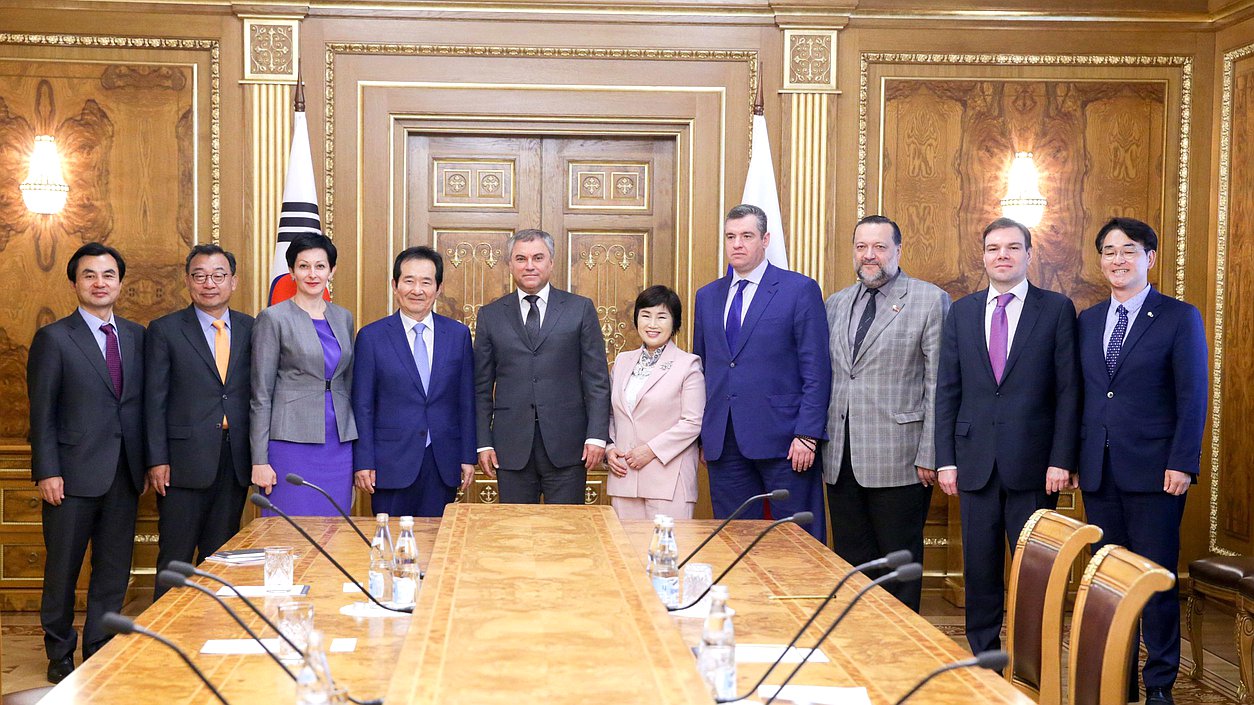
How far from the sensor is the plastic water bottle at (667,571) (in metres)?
2.39

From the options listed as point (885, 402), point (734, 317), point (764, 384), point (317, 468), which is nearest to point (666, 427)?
point (764, 384)

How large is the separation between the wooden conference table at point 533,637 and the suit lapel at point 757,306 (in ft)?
5.18

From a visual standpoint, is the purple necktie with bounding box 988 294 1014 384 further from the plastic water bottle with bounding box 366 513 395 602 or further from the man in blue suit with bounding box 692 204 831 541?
the plastic water bottle with bounding box 366 513 395 602

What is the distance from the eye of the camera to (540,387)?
14.5 feet

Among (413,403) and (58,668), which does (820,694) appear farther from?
(58,668)

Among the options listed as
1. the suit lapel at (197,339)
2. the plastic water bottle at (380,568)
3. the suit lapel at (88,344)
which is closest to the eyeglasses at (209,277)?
the suit lapel at (197,339)

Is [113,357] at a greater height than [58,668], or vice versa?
[113,357]

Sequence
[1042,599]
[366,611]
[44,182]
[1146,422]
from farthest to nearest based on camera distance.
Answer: [44,182], [1146,422], [1042,599], [366,611]

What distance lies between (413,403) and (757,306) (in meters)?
1.34

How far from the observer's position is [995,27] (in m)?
5.62

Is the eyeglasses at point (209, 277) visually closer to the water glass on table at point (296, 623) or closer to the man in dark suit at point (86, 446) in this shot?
the man in dark suit at point (86, 446)

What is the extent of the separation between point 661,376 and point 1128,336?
160 cm

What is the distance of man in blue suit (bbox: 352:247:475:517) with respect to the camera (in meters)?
4.32

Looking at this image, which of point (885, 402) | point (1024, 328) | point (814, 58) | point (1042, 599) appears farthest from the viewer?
point (814, 58)
